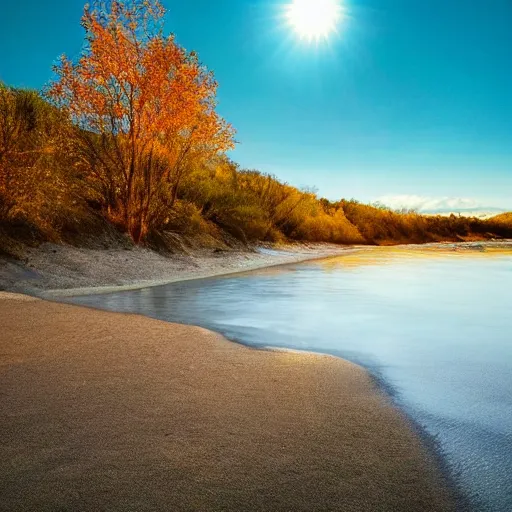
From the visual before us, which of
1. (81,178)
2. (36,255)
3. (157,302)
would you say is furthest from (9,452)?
(81,178)

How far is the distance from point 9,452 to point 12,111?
11590 millimetres

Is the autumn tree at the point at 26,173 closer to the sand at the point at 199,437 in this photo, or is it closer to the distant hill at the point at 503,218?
the sand at the point at 199,437

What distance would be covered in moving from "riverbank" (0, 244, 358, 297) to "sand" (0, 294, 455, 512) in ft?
15.4

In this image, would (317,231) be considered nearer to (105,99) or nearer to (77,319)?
(105,99)

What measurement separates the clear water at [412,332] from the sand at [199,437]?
0.28 metres

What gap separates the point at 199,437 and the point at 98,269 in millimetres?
9056

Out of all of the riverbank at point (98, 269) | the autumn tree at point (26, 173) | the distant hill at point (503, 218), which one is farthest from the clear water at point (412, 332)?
the distant hill at point (503, 218)

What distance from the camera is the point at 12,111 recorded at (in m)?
11.7

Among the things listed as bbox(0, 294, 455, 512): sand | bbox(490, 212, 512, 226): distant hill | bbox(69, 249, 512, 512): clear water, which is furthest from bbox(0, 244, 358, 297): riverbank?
bbox(490, 212, 512, 226): distant hill

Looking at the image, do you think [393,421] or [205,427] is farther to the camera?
[393,421]

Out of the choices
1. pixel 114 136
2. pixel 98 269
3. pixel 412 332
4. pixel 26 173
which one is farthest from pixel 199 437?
pixel 114 136

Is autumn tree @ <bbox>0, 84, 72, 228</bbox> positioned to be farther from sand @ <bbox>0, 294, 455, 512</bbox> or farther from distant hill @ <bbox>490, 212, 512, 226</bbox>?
distant hill @ <bbox>490, 212, 512, 226</bbox>

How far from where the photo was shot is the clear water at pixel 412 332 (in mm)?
2654

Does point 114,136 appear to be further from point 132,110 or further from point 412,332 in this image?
point 412,332
